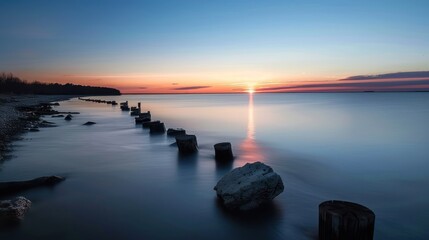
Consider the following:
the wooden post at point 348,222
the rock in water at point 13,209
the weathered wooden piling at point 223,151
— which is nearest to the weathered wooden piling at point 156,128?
the weathered wooden piling at point 223,151

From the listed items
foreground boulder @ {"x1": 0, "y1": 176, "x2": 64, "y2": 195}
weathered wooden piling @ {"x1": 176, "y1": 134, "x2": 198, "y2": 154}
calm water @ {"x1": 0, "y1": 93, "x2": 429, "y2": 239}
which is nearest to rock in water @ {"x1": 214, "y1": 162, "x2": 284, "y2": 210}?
calm water @ {"x1": 0, "y1": 93, "x2": 429, "y2": 239}

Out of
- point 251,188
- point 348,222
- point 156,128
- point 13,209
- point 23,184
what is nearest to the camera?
point 348,222

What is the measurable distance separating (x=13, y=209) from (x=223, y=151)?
673 cm

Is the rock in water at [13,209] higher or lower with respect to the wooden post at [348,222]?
lower

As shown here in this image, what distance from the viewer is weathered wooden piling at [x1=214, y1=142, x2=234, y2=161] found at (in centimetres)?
1094

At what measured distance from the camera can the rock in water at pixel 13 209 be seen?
547cm

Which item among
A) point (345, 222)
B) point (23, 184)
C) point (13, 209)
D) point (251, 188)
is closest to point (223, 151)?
point (251, 188)

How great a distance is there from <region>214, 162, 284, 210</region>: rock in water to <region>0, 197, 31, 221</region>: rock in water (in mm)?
3710

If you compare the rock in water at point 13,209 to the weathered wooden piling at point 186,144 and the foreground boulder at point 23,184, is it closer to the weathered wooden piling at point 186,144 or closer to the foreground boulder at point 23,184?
the foreground boulder at point 23,184

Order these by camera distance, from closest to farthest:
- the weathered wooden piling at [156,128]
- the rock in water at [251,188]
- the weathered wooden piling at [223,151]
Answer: the rock in water at [251,188]
the weathered wooden piling at [223,151]
the weathered wooden piling at [156,128]

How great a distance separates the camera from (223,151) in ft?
36.5

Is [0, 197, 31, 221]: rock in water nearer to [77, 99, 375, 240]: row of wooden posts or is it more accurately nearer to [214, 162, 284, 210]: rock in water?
[214, 162, 284, 210]: rock in water

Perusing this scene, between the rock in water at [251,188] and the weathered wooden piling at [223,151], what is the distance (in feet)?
14.4

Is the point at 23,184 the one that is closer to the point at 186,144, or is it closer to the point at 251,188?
the point at 251,188
